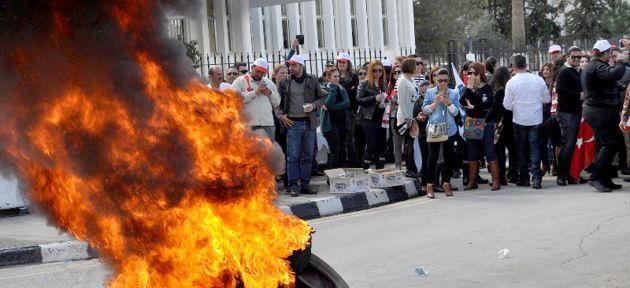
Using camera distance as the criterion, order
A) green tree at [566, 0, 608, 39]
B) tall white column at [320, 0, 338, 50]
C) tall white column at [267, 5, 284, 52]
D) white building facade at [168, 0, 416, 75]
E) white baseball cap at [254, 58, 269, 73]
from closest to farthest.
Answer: white baseball cap at [254, 58, 269, 73] < white building facade at [168, 0, 416, 75] < tall white column at [267, 5, 284, 52] < tall white column at [320, 0, 338, 50] < green tree at [566, 0, 608, 39]

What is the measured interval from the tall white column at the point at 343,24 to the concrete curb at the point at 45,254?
79.8ft

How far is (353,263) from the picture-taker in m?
8.90

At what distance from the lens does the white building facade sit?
26.8m

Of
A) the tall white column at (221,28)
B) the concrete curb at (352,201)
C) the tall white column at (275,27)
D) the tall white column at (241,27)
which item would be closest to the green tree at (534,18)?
the tall white column at (275,27)

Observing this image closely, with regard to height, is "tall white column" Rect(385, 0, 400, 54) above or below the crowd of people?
above

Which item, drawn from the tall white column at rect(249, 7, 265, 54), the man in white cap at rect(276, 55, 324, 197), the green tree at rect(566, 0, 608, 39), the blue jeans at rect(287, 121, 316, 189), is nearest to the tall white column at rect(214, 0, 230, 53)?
the tall white column at rect(249, 7, 265, 54)

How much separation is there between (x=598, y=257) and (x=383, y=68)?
23.6ft

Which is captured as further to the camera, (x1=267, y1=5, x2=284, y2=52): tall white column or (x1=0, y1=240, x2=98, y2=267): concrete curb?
(x1=267, y1=5, x2=284, y2=52): tall white column

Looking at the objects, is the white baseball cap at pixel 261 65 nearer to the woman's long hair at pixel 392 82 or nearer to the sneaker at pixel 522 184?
the woman's long hair at pixel 392 82

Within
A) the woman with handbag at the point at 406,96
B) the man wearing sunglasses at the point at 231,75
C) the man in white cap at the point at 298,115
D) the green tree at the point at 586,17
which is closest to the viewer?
the man in white cap at the point at 298,115

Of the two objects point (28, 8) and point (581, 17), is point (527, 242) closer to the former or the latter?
point (28, 8)

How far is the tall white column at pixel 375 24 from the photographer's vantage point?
36000 mm

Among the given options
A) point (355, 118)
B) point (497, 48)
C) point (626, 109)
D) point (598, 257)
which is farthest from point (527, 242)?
point (497, 48)

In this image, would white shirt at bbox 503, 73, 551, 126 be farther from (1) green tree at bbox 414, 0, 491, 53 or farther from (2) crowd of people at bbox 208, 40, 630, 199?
(1) green tree at bbox 414, 0, 491, 53
